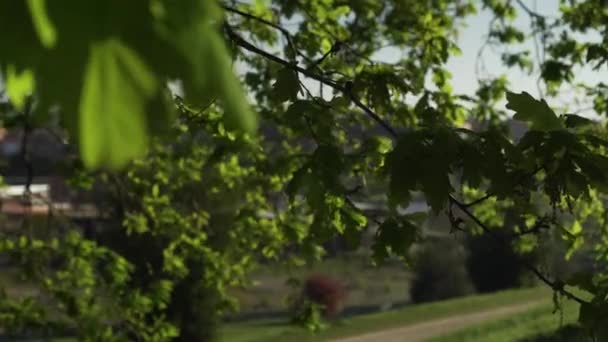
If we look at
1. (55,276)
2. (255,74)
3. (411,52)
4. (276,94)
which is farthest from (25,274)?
(276,94)

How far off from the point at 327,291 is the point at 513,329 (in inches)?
224

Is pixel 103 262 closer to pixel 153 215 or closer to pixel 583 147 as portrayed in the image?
pixel 153 215

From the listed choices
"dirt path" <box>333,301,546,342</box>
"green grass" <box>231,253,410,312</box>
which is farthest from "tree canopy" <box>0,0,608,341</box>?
"green grass" <box>231,253,410,312</box>

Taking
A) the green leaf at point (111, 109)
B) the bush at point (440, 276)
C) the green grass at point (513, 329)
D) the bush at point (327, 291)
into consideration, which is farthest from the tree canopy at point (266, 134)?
the bush at point (440, 276)

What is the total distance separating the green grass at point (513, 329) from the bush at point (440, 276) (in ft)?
16.1

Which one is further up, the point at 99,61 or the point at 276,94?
the point at 276,94

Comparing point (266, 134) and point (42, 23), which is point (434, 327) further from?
point (42, 23)

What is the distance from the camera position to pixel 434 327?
608 inches

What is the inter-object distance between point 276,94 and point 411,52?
3.96 m

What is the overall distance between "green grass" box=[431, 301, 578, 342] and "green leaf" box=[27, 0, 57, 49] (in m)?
12.0

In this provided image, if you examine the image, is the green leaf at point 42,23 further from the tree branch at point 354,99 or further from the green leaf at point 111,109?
the tree branch at point 354,99

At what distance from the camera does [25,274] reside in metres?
6.64

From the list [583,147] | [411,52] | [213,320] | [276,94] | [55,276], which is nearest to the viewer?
[583,147]

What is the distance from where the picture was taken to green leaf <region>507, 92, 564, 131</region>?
2.23 metres
